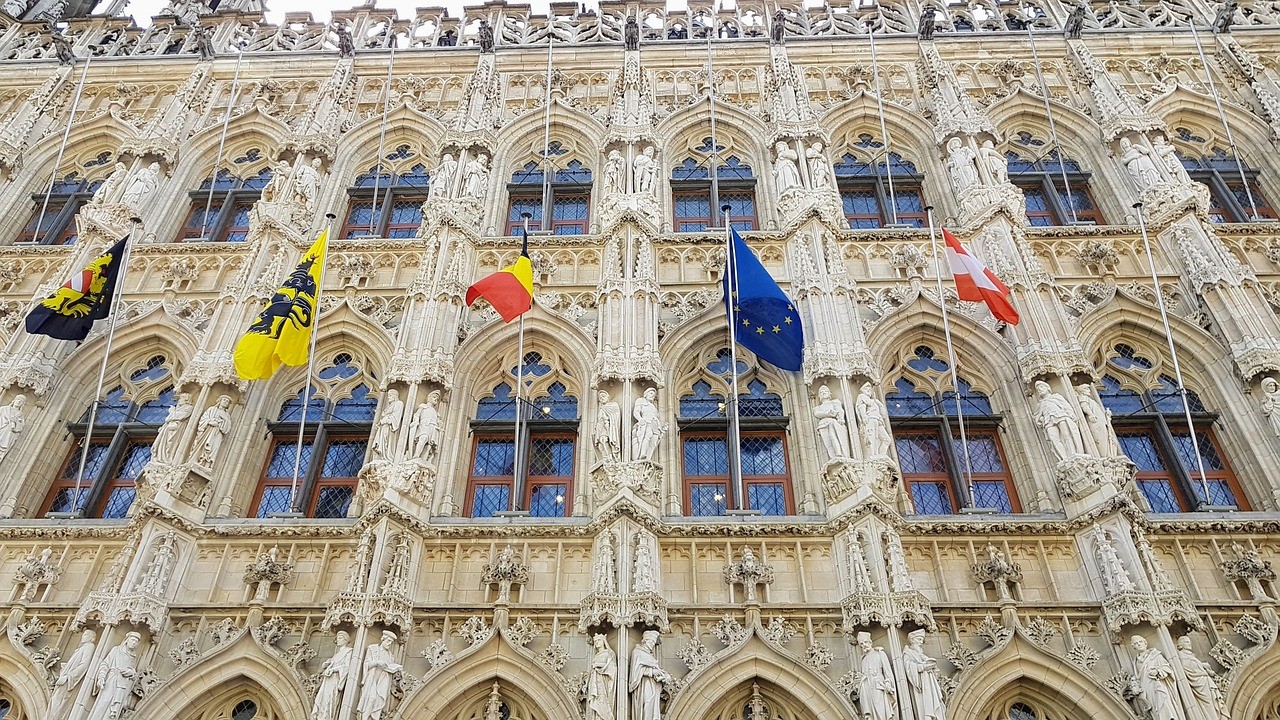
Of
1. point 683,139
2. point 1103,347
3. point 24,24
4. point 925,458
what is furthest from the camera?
point 24,24

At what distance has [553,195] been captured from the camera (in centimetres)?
1880

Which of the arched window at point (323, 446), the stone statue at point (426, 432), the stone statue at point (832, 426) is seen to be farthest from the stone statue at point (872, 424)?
the arched window at point (323, 446)

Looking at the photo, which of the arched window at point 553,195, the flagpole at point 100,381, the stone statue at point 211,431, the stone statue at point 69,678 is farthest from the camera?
the arched window at point 553,195

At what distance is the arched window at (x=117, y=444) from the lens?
14406 mm

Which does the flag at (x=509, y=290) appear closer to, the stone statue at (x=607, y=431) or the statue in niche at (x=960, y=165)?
the stone statue at (x=607, y=431)

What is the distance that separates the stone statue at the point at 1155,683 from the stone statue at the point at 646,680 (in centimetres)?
542

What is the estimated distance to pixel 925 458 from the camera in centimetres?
1437

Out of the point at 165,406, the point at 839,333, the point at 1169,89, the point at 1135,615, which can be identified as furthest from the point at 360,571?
the point at 1169,89

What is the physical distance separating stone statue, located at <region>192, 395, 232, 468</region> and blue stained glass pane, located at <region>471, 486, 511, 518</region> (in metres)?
3.82

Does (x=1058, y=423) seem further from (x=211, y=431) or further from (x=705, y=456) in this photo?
(x=211, y=431)

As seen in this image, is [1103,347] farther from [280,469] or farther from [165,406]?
[165,406]

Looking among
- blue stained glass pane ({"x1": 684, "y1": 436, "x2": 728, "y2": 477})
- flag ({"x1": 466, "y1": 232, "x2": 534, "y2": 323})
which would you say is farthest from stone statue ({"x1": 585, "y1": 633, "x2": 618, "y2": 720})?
flag ({"x1": 466, "y1": 232, "x2": 534, "y2": 323})

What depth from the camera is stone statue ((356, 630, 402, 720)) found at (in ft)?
35.1

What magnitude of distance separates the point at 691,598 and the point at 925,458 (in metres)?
4.62
